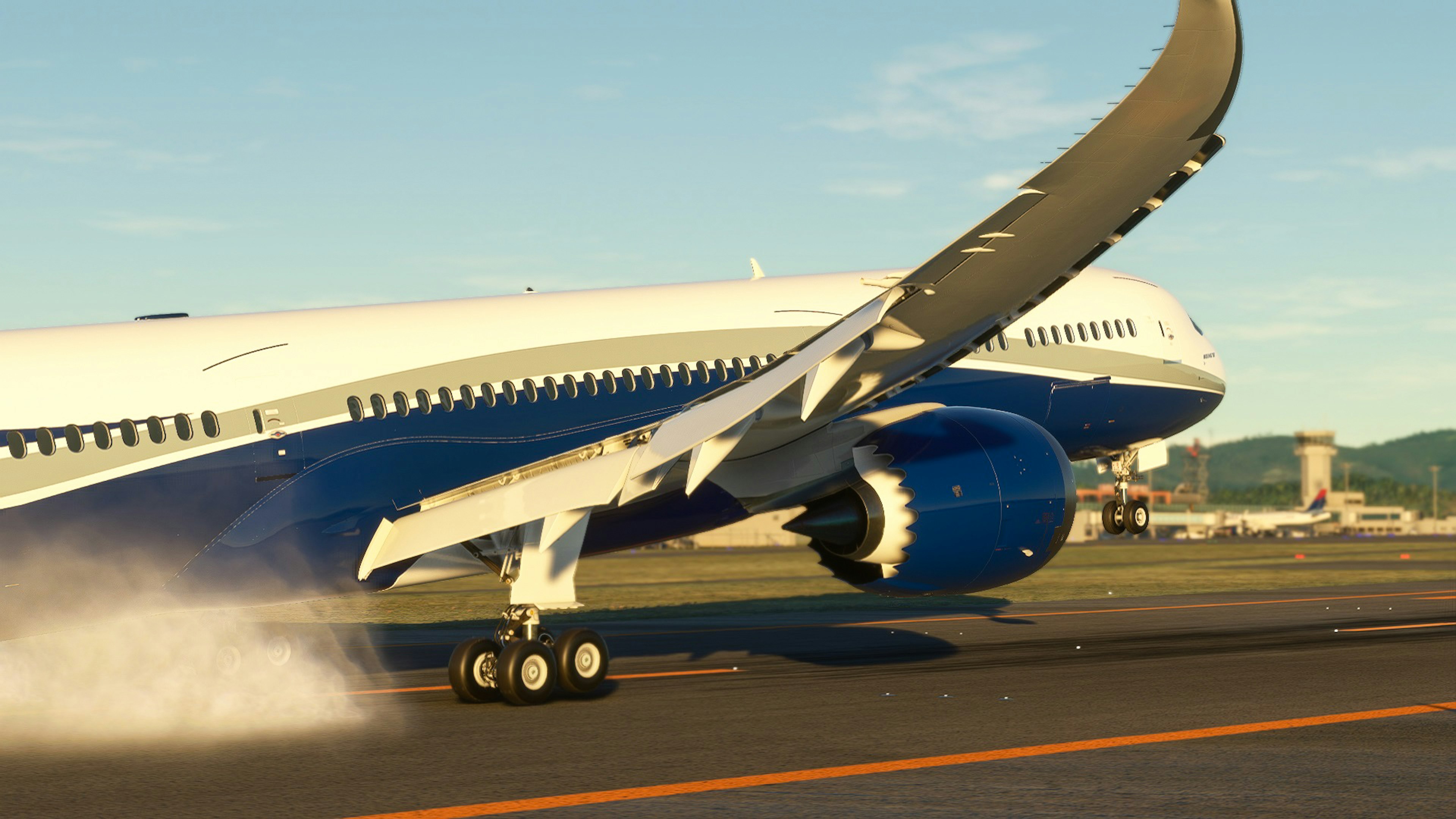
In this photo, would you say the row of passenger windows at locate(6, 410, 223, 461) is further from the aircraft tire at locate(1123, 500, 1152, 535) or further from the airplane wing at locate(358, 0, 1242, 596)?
the aircraft tire at locate(1123, 500, 1152, 535)

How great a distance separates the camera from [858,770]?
1188cm

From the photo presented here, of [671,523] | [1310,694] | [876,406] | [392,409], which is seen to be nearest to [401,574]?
[392,409]

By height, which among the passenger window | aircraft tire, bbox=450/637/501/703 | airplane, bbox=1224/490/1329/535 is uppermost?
the passenger window

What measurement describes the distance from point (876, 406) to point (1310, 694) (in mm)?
6321

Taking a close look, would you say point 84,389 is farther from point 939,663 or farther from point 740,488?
point 939,663

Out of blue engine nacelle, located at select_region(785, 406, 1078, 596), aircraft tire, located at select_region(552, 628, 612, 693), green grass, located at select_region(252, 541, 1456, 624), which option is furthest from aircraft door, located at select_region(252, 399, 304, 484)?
green grass, located at select_region(252, 541, 1456, 624)

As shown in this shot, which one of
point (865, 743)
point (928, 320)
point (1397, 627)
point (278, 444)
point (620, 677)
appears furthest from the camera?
point (1397, 627)

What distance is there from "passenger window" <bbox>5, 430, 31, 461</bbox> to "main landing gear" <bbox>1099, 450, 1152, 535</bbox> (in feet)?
54.1

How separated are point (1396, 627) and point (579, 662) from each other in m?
17.2

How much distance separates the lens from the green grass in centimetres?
3584

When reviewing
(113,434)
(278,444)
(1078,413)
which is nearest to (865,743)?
(278,444)

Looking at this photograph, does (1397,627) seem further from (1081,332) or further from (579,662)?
(579,662)

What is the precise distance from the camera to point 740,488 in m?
17.1

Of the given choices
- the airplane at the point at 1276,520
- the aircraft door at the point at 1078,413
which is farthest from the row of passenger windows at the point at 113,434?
the airplane at the point at 1276,520
